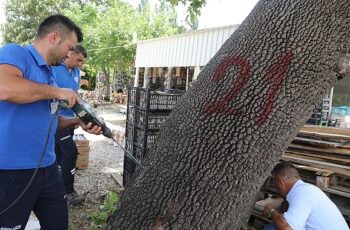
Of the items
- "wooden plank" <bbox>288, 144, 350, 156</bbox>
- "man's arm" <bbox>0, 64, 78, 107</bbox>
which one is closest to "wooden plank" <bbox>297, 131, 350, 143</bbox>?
"wooden plank" <bbox>288, 144, 350, 156</bbox>

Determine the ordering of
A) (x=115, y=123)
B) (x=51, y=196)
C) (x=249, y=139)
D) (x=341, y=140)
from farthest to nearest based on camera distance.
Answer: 1. (x=115, y=123)
2. (x=341, y=140)
3. (x=51, y=196)
4. (x=249, y=139)

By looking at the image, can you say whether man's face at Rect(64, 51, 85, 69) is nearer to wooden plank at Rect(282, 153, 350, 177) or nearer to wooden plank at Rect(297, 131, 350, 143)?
wooden plank at Rect(282, 153, 350, 177)

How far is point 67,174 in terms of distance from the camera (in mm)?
5074

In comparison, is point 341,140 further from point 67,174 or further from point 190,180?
point 67,174

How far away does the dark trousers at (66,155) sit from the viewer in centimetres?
496

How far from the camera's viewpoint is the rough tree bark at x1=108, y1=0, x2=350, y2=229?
1.91 metres

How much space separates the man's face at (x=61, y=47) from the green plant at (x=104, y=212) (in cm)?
229

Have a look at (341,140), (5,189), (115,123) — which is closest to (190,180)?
(5,189)

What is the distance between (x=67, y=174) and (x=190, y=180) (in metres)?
3.54

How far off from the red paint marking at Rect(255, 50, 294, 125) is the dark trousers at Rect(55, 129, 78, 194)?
3565 millimetres

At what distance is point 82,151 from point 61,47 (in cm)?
444

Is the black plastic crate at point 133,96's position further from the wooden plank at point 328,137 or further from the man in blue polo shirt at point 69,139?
the wooden plank at point 328,137

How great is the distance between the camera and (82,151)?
268 inches

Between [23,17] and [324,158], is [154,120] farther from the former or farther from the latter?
[23,17]
